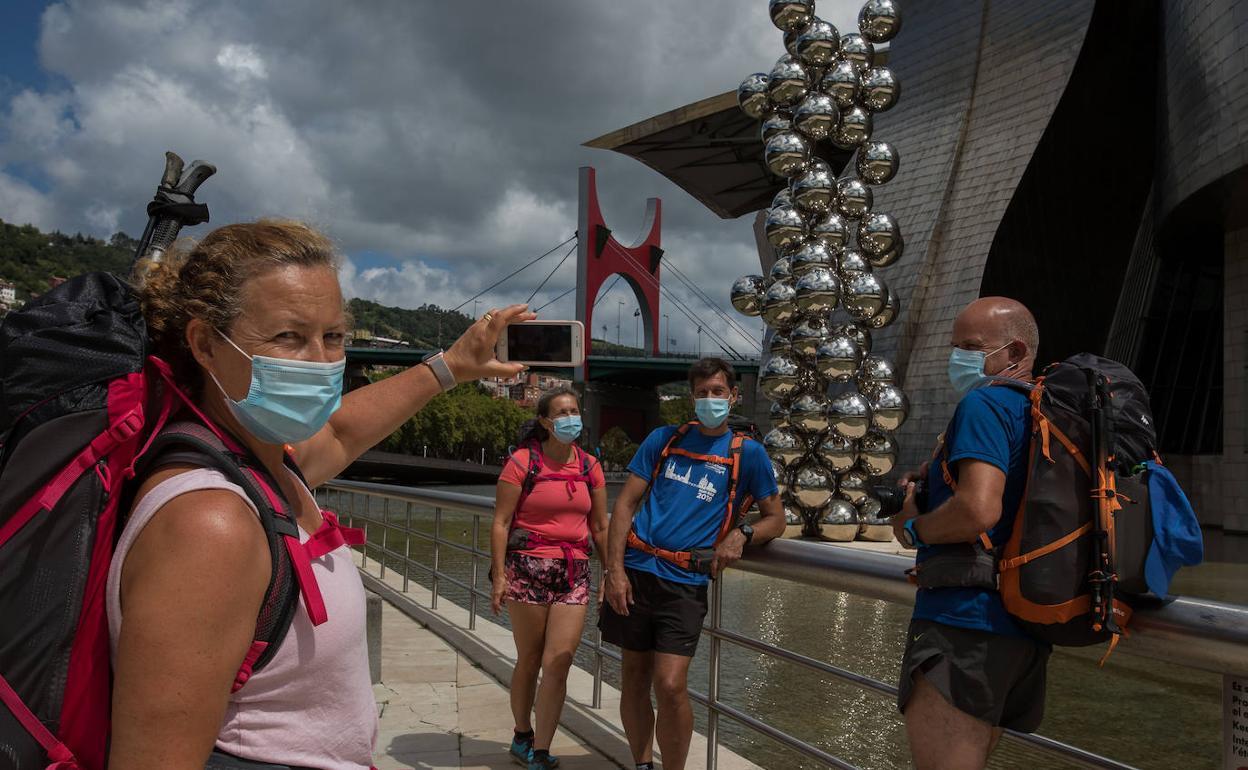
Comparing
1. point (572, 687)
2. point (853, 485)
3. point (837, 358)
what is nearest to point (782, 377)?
point (837, 358)

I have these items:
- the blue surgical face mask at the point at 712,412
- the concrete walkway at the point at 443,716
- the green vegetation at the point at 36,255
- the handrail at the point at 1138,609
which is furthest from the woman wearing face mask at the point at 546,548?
the green vegetation at the point at 36,255

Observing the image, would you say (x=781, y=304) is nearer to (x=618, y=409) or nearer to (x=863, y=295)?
(x=863, y=295)

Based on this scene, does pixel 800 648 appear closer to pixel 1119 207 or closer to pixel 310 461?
pixel 310 461

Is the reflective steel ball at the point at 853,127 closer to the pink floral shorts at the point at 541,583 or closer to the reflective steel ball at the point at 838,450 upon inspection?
the reflective steel ball at the point at 838,450

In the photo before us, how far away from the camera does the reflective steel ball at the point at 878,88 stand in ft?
37.9

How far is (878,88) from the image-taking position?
456 inches

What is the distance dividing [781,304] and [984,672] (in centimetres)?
957

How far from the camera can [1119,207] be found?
72.9ft

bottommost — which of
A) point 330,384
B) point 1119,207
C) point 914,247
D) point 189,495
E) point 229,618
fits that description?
point 229,618

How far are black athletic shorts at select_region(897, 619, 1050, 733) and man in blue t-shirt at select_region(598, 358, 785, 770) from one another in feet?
3.80

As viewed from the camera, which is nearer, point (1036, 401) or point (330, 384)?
point (330, 384)

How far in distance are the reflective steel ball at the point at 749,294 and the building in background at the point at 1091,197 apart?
279 inches

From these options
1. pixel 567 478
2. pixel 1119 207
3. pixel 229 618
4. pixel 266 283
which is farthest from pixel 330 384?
pixel 1119 207

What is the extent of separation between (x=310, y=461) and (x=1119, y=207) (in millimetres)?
24326
